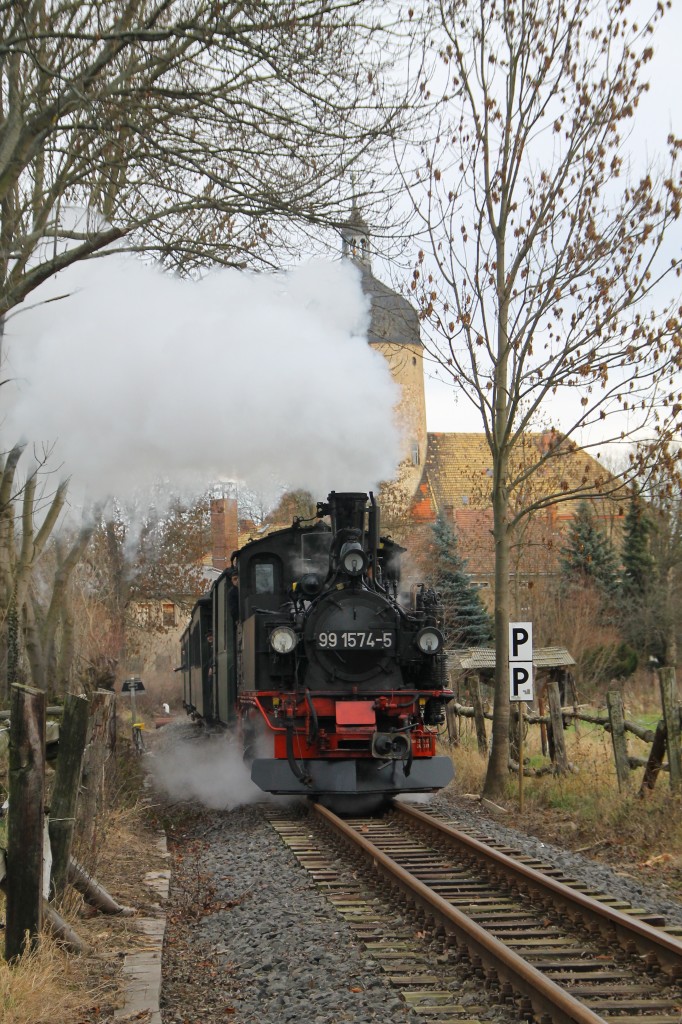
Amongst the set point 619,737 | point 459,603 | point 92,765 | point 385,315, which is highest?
point 385,315

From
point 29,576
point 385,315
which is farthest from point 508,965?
point 29,576

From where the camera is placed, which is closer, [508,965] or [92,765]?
[508,965]

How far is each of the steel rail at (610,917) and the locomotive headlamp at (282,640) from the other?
3.15 m

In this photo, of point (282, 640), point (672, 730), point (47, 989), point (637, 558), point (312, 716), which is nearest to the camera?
point (47, 989)

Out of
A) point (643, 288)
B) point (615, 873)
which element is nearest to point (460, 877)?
point (615, 873)

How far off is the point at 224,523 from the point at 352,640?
26239 millimetres

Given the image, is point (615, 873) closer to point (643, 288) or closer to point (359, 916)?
point (359, 916)

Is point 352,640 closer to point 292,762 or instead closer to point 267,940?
point 292,762

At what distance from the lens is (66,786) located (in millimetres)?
6539

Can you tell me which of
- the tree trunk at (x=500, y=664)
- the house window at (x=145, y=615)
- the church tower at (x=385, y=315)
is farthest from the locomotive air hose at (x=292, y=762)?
the house window at (x=145, y=615)

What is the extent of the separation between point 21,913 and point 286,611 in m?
6.61

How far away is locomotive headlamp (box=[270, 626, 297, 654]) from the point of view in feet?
36.3

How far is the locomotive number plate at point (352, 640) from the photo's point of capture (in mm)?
11227

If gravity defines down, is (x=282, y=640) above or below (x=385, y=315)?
below
